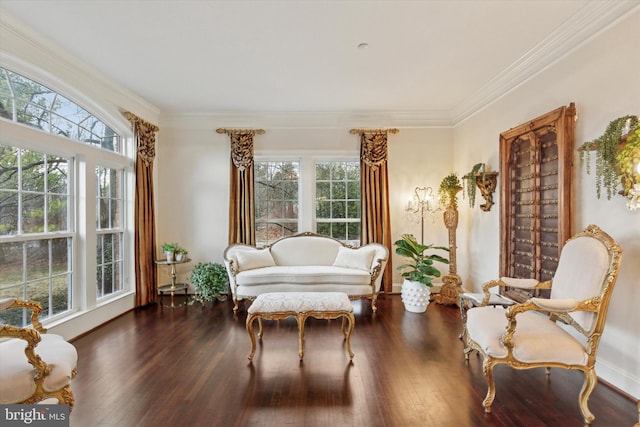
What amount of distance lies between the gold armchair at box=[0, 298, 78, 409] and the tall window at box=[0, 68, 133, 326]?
58.3 inches

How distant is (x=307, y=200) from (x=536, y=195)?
322 centimetres

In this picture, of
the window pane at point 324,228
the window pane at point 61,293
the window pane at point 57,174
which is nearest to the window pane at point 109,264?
the window pane at point 61,293

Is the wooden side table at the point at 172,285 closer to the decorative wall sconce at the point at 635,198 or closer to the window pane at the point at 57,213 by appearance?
the window pane at the point at 57,213

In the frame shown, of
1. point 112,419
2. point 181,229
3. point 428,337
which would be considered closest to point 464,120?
point 428,337

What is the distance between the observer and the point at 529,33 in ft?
9.44

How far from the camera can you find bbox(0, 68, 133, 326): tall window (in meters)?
2.87

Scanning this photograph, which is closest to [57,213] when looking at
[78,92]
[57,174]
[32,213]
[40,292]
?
[32,213]

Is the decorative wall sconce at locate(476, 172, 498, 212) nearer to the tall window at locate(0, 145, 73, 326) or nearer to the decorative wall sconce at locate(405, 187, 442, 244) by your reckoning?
the decorative wall sconce at locate(405, 187, 442, 244)

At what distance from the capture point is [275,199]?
5.30 m

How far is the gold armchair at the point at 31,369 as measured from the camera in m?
1.65

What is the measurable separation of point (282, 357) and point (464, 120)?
14.2ft

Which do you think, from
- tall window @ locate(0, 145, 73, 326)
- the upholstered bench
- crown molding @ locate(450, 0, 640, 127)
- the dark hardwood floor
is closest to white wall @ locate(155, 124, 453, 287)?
crown molding @ locate(450, 0, 640, 127)

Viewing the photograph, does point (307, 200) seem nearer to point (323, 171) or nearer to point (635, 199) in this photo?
point (323, 171)

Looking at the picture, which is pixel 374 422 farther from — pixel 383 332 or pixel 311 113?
pixel 311 113
